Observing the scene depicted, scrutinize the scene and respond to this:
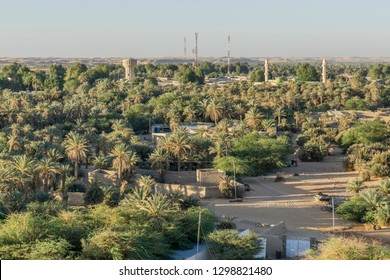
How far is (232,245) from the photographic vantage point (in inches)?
750

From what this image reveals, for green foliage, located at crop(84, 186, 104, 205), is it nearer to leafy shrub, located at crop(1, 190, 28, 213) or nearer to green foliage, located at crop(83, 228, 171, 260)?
leafy shrub, located at crop(1, 190, 28, 213)

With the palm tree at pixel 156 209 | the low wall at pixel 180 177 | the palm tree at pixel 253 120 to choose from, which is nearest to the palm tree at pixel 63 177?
the low wall at pixel 180 177

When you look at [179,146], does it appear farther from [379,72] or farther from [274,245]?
[379,72]

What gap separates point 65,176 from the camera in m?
29.5

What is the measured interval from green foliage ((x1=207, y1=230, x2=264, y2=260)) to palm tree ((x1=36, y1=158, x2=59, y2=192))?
11269 millimetres

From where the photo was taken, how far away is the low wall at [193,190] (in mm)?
30047

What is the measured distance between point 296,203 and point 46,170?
1192cm

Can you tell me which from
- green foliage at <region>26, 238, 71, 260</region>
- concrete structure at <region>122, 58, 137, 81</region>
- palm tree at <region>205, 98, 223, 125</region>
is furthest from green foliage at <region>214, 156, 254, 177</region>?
concrete structure at <region>122, 58, 137, 81</region>

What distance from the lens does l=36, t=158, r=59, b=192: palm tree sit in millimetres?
27969

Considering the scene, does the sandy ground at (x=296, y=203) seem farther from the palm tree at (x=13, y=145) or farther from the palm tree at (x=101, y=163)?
the palm tree at (x=13, y=145)

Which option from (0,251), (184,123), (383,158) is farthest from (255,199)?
(184,123)

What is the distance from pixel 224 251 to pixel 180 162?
634 inches

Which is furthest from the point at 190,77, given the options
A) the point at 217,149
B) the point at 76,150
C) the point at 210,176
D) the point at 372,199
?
the point at 372,199
